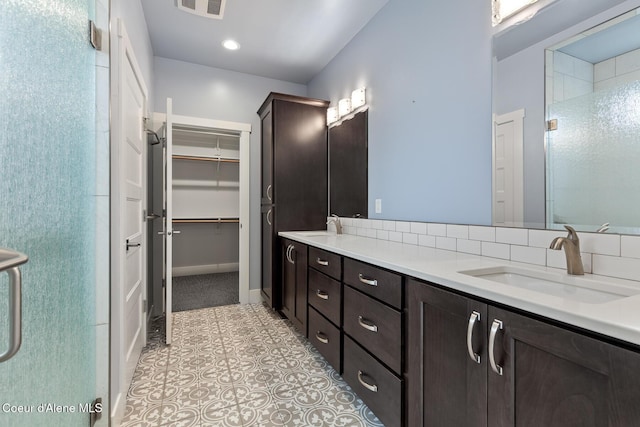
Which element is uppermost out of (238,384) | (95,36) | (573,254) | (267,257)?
(95,36)

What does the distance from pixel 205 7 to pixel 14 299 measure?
2.56 meters

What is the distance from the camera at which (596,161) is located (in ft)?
3.66

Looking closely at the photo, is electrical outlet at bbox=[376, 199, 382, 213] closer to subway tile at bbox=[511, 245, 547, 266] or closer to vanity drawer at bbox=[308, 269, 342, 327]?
vanity drawer at bbox=[308, 269, 342, 327]

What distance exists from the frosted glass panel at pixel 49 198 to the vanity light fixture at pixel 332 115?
2.05 metres

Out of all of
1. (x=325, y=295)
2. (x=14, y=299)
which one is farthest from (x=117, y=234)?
(x=325, y=295)

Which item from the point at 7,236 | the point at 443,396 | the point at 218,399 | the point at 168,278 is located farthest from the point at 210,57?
the point at 443,396

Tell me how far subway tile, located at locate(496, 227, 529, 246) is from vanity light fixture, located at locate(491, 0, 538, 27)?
3.43ft

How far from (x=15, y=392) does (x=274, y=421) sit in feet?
3.57

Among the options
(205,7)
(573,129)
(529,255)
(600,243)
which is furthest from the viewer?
(205,7)

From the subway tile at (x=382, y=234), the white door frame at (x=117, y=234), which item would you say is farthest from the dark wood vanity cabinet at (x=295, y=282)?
the white door frame at (x=117, y=234)

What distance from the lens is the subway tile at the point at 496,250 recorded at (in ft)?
4.57

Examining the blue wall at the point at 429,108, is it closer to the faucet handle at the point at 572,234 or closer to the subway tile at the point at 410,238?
the subway tile at the point at 410,238

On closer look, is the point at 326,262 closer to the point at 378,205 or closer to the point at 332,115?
the point at 378,205

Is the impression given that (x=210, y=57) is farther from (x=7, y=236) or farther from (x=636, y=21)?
(x=636, y=21)
